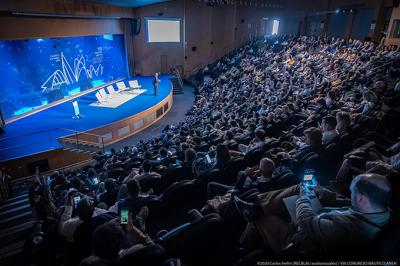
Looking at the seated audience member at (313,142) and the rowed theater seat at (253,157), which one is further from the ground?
the seated audience member at (313,142)

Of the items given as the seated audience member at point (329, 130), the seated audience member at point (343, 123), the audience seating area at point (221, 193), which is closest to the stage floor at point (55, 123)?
the audience seating area at point (221, 193)

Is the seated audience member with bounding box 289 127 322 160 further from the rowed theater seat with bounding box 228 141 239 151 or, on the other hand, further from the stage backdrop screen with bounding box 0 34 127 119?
the stage backdrop screen with bounding box 0 34 127 119

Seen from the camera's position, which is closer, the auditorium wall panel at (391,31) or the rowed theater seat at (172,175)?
the rowed theater seat at (172,175)

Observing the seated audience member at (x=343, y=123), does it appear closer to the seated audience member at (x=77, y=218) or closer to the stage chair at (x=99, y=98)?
the seated audience member at (x=77, y=218)

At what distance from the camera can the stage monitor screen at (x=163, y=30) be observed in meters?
19.6

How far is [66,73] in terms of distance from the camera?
1305 centimetres

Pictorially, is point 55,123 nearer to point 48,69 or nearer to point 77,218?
point 48,69

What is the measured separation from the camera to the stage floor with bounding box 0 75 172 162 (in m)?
8.36

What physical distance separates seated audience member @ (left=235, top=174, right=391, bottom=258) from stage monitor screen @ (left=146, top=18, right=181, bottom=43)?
1942 cm

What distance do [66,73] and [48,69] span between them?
129 cm

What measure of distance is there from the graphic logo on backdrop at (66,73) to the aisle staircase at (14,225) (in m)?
6.49

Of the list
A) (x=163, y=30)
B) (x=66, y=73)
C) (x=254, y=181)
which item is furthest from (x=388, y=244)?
(x=163, y=30)

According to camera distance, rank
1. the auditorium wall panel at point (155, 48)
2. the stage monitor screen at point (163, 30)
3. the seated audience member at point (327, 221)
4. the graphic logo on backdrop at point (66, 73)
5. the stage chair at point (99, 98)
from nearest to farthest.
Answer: the seated audience member at point (327, 221) < the graphic logo on backdrop at point (66, 73) < the stage chair at point (99, 98) < the auditorium wall panel at point (155, 48) < the stage monitor screen at point (163, 30)

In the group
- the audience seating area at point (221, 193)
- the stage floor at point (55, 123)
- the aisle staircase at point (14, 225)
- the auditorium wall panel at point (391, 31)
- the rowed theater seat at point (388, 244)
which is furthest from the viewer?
the auditorium wall panel at point (391, 31)
